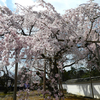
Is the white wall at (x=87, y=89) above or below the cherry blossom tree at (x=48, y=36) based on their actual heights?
below

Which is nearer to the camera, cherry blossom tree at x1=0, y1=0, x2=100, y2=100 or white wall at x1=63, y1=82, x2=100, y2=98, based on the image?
cherry blossom tree at x1=0, y1=0, x2=100, y2=100

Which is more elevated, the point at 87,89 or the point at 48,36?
the point at 48,36

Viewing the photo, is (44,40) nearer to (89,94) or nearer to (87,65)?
(87,65)

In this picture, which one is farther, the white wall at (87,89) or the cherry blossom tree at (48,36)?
the white wall at (87,89)

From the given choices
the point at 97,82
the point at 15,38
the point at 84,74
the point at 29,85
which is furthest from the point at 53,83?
the point at 84,74

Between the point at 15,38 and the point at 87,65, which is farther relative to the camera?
the point at 87,65

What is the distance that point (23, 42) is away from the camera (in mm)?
2775

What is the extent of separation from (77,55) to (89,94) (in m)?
5.10

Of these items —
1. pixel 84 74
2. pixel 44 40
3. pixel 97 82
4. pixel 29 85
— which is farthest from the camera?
pixel 84 74

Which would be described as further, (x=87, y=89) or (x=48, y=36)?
(x=87, y=89)

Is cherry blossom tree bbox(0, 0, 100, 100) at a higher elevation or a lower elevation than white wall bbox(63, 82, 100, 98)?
higher

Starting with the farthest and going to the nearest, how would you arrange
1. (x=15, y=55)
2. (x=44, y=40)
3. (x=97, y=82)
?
(x=97, y=82) → (x=44, y=40) → (x=15, y=55)

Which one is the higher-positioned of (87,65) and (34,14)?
(34,14)

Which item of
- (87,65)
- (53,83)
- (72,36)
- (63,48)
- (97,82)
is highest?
(72,36)
